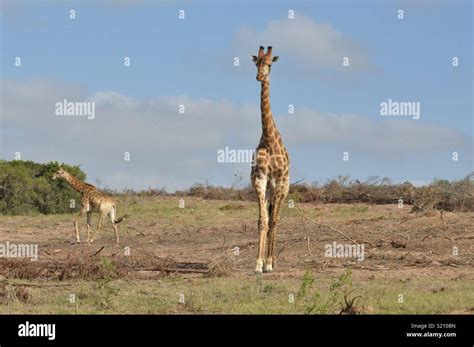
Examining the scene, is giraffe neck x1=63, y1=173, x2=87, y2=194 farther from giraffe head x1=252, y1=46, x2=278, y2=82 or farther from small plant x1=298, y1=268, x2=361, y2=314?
small plant x1=298, y1=268, x2=361, y2=314

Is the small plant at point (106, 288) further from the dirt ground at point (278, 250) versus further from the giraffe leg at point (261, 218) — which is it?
the giraffe leg at point (261, 218)

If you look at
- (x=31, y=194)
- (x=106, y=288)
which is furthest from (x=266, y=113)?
(x=31, y=194)

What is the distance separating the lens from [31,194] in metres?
32.4

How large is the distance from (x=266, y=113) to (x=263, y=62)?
962mm

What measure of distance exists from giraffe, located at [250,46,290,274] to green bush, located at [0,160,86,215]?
665 inches

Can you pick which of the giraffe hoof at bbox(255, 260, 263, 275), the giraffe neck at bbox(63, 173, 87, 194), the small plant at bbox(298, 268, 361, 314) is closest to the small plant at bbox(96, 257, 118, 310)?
the giraffe hoof at bbox(255, 260, 263, 275)

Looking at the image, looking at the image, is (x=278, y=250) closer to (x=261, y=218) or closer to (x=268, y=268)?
(x=268, y=268)

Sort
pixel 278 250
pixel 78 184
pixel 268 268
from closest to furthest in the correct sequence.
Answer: pixel 268 268 → pixel 278 250 → pixel 78 184

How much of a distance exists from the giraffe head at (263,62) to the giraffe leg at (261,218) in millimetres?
1841

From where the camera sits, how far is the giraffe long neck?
16.4 metres

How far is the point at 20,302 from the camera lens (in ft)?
44.1
